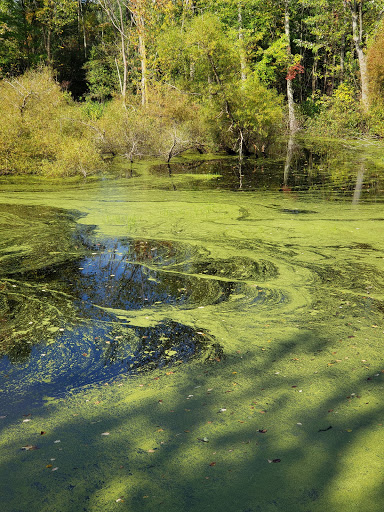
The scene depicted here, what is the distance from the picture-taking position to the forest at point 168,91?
11.4 meters

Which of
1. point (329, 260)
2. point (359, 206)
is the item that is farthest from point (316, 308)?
point (359, 206)

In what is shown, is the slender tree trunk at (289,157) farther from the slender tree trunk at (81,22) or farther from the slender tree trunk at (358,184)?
the slender tree trunk at (81,22)

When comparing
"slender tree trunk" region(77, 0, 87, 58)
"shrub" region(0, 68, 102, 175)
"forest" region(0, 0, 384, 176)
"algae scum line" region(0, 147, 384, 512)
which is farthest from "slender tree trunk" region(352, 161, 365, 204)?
"slender tree trunk" region(77, 0, 87, 58)

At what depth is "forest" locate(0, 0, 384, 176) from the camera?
11.4 m

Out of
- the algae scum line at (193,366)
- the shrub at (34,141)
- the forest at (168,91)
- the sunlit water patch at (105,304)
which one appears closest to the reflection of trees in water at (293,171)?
the forest at (168,91)

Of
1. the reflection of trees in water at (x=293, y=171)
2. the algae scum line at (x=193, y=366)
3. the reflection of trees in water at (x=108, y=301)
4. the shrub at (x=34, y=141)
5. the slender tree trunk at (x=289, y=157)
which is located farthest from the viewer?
the slender tree trunk at (x=289, y=157)

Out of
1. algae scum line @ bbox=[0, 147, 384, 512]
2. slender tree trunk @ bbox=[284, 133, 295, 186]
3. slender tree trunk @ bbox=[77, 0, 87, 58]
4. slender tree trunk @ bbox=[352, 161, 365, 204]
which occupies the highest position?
slender tree trunk @ bbox=[77, 0, 87, 58]

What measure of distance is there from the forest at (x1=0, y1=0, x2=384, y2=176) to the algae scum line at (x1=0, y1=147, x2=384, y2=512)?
218 inches

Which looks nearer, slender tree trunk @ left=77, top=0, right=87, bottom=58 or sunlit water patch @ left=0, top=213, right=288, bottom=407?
sunlit water patch @ left=0, top=213, right=288, bottom=407

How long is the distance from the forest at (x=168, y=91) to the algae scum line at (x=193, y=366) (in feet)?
18.2

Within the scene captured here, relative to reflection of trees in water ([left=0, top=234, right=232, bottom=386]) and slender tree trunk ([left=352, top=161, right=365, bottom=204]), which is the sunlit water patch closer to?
reflection of trees in water ([left=0, top=234, right=232, bottom=386])

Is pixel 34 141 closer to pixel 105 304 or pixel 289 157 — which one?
pixel 289 157

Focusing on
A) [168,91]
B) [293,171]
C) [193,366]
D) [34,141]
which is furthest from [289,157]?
[193,366]

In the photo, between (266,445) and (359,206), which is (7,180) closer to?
(359,206)
